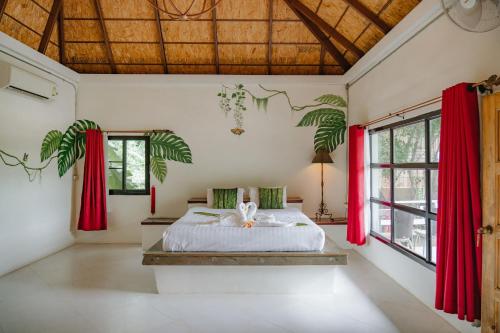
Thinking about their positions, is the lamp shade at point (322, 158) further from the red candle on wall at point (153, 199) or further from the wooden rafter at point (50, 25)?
the wooden rafter at point (50, 25)

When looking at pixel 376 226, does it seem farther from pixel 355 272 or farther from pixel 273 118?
pixel 273 118

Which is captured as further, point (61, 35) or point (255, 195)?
point (255, 195)

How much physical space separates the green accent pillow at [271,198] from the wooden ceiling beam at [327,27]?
227cm

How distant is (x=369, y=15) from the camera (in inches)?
145

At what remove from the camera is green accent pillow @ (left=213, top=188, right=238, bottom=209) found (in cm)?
472

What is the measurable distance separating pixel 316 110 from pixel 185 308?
148 inches

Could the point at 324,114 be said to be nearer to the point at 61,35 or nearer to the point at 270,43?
the point at 270,43

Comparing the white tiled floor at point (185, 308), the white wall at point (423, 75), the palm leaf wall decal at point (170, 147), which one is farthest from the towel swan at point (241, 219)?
the palm leaf wall decal at point (170, 147)

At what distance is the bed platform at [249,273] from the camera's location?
310cm

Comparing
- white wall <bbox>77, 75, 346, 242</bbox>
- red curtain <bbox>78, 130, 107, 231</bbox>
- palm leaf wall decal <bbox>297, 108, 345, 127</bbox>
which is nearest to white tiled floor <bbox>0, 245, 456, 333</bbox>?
red curtain <bbox>78, 130, 107, 231</bbox>

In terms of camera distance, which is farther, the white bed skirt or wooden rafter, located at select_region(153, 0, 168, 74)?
wooden rafter, located at select_region(153, 0, 168, 74)

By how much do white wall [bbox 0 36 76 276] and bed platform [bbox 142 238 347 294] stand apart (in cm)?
207

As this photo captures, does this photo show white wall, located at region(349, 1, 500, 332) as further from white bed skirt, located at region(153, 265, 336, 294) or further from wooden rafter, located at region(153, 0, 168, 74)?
wooden rafter, located at region(153, 0, 168, 74)

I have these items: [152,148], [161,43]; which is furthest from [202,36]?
[152,148]
